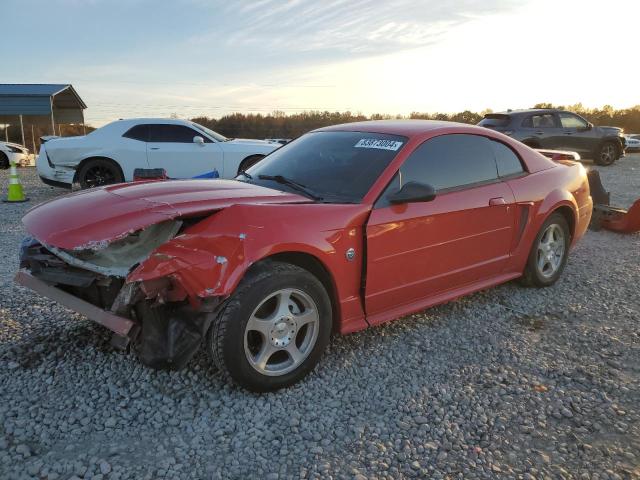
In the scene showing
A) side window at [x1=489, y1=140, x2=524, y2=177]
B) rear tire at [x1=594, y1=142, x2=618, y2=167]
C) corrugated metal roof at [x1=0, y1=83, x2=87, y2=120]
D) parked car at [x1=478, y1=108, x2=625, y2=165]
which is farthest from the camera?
corrugated metal roof at [x1=0, y1=83, x2=87, y2=120]

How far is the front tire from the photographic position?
8.89 feet

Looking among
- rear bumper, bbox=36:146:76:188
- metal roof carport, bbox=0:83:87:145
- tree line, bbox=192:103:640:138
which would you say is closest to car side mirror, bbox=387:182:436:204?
rear bumper, bbox=36:146:76:188

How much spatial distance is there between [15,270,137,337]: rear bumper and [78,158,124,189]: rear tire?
275 inches

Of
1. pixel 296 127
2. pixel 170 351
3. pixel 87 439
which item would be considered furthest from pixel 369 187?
pixel 296 127

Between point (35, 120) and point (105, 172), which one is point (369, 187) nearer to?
point (105, 172)

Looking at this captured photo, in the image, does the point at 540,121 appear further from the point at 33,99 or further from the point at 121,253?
the point at 33,99

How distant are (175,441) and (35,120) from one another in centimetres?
3152

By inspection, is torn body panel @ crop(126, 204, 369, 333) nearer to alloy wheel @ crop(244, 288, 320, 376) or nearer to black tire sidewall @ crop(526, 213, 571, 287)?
alloy wheel @ crop(244, 288, 320, 376)

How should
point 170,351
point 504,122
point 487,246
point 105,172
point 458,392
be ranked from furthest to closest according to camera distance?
point 504,122 → point 105,172 → point 487,246 → point 458,392 → point 170,351

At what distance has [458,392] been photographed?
301 centimetres

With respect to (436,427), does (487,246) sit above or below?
above

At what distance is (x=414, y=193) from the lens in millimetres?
3258

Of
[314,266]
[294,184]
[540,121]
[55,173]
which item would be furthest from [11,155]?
[314,266]

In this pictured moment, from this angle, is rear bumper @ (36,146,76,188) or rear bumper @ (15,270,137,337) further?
rear bumper @ (36,146,76,188)
